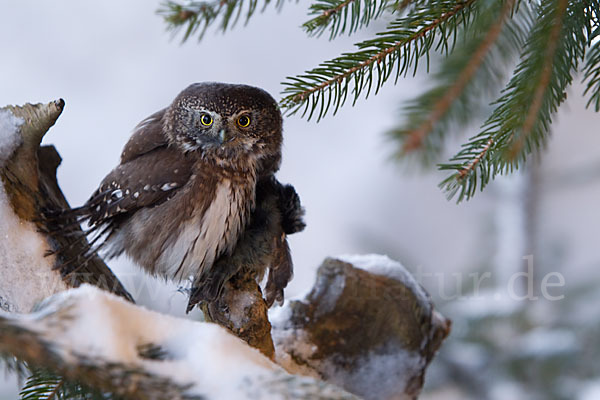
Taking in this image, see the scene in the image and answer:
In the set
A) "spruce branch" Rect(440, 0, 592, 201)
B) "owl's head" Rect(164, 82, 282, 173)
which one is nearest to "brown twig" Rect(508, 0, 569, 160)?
"spruce branch" Rect(440, 0, 592, 201)

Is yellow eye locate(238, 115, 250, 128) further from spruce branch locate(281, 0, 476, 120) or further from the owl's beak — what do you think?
spruce branch locate(281, 0, 476, 120)

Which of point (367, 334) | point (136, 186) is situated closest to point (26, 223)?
point (136, 186)

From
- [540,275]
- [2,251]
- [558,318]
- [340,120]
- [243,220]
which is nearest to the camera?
[2,251]

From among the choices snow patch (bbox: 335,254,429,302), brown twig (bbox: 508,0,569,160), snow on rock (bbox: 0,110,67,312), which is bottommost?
snow on rock (bbox: 0,110,67,312)

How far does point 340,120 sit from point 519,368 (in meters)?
1.74

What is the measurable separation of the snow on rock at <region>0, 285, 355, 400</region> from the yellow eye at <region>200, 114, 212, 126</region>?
0.48m

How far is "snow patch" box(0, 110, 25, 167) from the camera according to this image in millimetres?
792

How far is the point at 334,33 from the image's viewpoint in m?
0.69

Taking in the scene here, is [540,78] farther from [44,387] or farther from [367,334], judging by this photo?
[44,387]

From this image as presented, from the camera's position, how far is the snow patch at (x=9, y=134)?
2.60ft

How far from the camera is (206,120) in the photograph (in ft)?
3.07

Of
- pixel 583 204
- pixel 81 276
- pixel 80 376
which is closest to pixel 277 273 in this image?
pixel 81 276

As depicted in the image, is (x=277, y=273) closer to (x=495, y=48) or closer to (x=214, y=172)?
(x=214, y=172)

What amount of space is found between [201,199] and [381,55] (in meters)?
0.39
